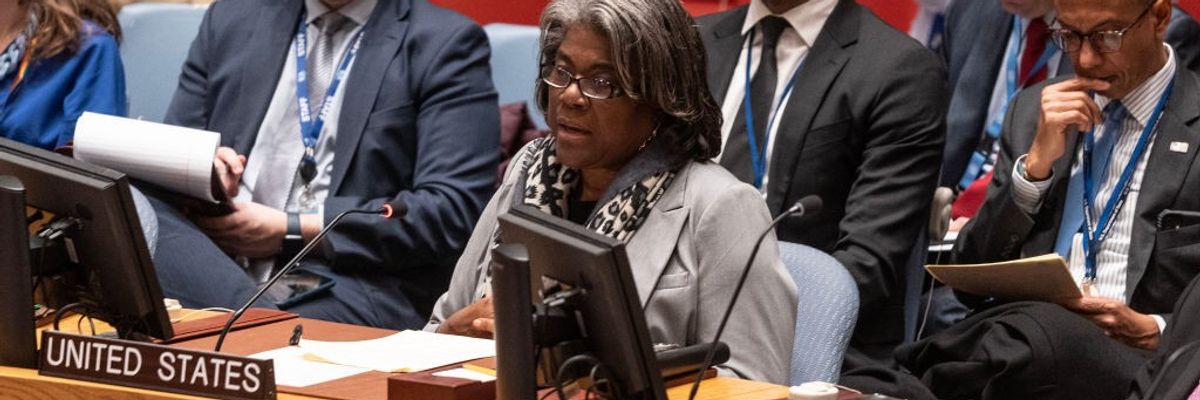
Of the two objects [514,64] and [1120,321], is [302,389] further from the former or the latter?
[514,64]

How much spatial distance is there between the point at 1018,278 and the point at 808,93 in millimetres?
808

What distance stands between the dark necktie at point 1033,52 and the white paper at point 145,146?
2214mm

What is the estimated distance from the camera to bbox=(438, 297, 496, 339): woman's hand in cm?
303

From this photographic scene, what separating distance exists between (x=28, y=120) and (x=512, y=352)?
294cm

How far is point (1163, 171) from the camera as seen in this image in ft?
11.8

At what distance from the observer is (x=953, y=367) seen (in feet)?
11.5

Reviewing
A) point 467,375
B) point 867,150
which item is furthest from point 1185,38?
point 467,375

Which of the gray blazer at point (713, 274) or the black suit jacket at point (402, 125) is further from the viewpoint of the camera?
the black suit jacket at point (402, 125)

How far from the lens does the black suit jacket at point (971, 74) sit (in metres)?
4.79

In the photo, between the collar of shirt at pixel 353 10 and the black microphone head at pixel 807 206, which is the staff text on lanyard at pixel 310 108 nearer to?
the collar of shirt at pixel 353 10

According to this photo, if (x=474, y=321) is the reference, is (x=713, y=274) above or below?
above

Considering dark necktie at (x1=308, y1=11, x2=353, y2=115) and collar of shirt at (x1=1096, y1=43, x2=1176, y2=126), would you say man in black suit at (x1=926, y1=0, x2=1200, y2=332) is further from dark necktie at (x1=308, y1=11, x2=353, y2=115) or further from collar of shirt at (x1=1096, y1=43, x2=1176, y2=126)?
dark necktie at (x1=308, y1=11, x2=353, y2=115)

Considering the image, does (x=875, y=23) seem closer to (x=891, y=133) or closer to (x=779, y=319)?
(x=891, y=133)

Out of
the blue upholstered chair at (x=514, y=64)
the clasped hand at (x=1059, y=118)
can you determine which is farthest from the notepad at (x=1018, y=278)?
the blue upholstered chair at (x=514, y=64)
